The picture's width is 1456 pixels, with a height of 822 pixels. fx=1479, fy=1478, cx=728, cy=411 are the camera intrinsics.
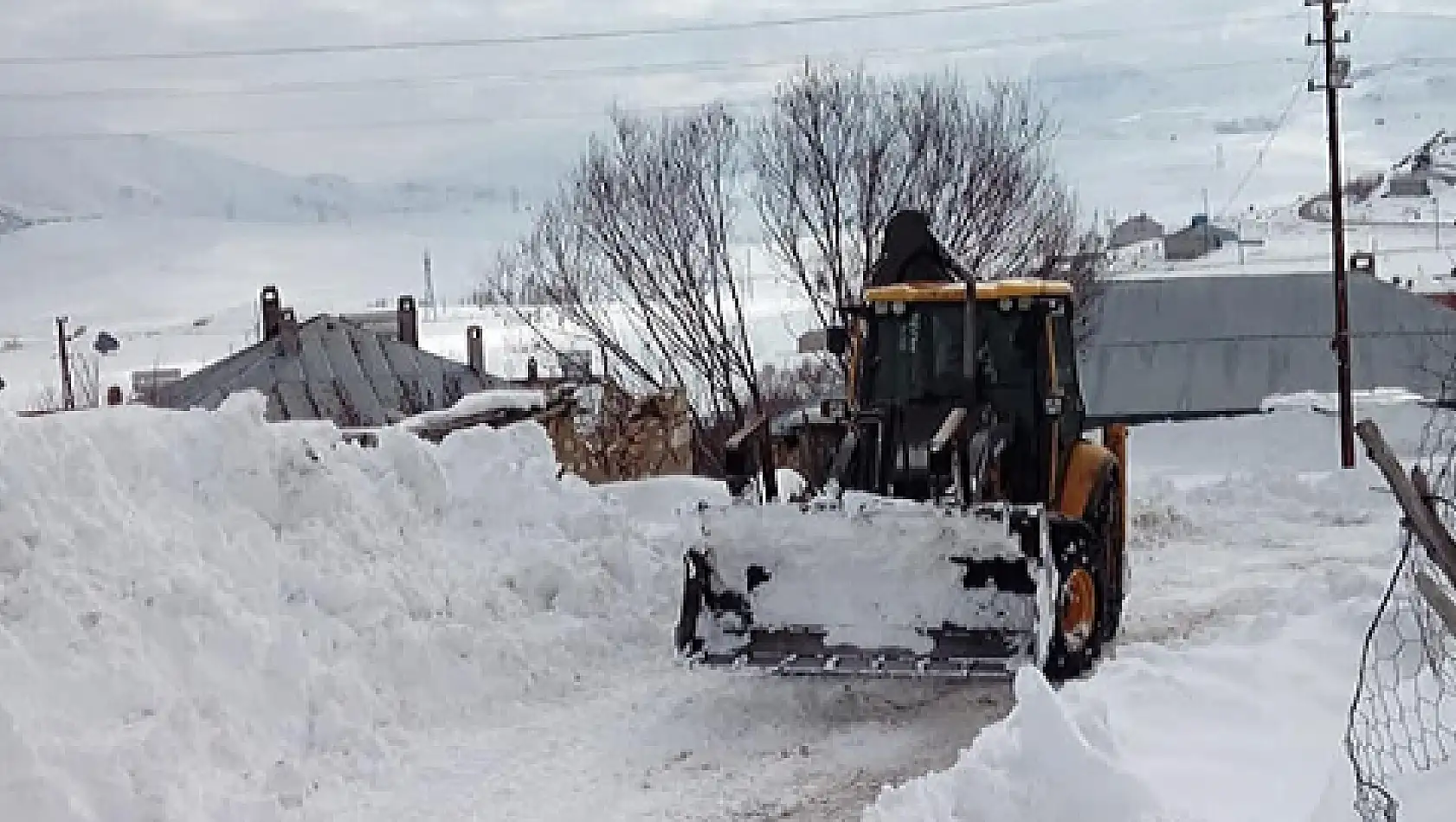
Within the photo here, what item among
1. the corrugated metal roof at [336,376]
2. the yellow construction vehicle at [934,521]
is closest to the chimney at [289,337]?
the corrugated metal roof at [336,376]

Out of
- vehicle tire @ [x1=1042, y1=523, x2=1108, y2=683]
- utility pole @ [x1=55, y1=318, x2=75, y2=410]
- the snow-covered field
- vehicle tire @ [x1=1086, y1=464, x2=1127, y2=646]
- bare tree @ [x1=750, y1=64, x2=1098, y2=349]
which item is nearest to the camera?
the snow-covered field

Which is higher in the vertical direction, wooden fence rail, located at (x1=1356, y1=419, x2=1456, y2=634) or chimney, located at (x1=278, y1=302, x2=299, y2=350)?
chimney, located at (x1=278, y1=302, x2=299, y2=350)

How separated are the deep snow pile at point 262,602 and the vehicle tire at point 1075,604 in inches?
105

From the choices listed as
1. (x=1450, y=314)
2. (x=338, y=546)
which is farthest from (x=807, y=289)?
(x=1450, y=314)

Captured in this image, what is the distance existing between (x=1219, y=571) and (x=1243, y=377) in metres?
30.1

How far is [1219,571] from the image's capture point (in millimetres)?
12750

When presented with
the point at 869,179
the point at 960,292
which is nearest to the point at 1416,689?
the point at 960,292

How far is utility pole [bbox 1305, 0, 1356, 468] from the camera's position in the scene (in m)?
24.8

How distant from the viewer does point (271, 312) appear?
3612 cm

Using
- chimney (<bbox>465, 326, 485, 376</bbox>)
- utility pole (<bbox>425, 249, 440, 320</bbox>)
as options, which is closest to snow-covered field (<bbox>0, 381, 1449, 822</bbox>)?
chimney (<bbox>465, 326, 485, 376</bbox>)

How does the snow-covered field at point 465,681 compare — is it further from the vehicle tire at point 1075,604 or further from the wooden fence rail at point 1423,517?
the wooden fence rail at point 1423,517

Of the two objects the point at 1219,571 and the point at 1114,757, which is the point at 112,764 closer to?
the point at 1114,757

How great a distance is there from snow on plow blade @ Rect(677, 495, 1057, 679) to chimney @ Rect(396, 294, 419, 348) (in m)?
32.3

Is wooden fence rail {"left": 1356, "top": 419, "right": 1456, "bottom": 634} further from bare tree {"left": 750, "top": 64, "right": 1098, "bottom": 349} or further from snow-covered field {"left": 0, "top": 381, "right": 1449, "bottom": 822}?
bare tree {"left": 750, "top": 64, "right": 1098, "bottom": 349}
